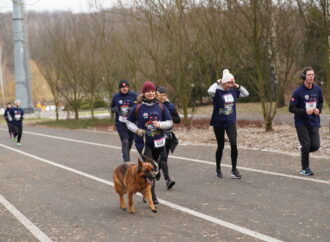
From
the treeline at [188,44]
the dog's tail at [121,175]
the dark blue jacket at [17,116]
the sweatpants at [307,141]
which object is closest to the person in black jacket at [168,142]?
the dog's tail at [121,175]

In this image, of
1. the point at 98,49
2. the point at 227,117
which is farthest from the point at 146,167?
the point at 98,49

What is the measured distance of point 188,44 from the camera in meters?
21.3

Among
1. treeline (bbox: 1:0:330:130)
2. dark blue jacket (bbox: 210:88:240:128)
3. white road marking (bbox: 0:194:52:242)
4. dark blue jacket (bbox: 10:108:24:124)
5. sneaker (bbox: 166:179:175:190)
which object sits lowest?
white road marking (bbox: 0:194:52:242)

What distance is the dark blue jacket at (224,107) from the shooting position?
31.2 feet

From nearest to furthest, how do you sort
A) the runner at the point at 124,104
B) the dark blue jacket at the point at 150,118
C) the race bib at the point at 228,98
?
1. the dark blue jacket at the point at 150,118
2. the race bib at the point at 228,98
3. the runner at the point at 124,104

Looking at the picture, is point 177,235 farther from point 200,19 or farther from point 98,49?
point 98,49

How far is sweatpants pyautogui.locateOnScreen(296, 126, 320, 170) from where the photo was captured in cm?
947

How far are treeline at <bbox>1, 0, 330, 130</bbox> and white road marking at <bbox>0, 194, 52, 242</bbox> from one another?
949 centimetres

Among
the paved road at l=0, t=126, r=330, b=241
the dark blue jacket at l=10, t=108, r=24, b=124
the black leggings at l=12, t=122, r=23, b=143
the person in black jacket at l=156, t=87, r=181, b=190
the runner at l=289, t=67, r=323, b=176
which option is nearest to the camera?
the paved road at l=0, t=126, r=330, b=241

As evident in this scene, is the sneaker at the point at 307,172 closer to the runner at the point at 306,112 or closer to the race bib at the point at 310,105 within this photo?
the runner at the point at 306,112

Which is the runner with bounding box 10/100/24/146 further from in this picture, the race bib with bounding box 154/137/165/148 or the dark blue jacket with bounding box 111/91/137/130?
the race bib with bounding box 154/137/165/148

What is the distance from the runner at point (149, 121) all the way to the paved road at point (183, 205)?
0.88 meters

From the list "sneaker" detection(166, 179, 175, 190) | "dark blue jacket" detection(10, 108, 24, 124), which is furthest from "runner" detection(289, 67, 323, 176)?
"dark blue jacket" detection(10, 108, 24, 124)

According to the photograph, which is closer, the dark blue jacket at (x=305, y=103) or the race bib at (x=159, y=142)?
the race bib at (x=159, y=142)
